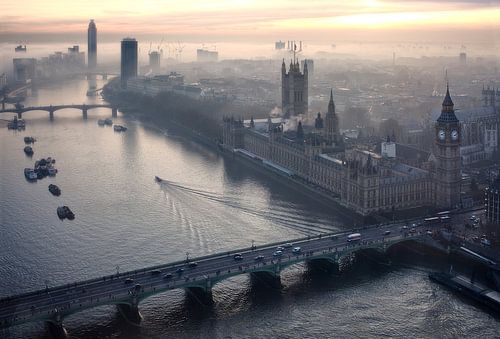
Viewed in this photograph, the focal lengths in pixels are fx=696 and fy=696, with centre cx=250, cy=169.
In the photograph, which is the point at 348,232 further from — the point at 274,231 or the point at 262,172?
the point at 262,172

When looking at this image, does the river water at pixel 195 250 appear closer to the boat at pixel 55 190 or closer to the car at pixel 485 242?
the boat at pixel 55 190

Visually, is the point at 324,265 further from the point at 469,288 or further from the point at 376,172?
the point at 376,172

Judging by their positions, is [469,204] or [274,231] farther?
[469,204]

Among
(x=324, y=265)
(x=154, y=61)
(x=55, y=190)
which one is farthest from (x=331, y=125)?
(x=154, y=61)

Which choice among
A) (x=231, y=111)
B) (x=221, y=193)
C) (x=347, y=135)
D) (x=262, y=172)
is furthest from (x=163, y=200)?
(x=231, y=111)

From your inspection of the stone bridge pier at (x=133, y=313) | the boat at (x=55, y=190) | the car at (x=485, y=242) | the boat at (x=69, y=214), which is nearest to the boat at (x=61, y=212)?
the boat at (x=69, y=214)

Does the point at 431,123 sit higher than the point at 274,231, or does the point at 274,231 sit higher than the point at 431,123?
the point at 431,123
